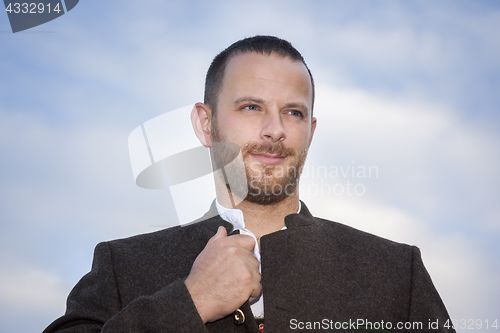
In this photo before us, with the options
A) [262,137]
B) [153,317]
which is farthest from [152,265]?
[262,137]

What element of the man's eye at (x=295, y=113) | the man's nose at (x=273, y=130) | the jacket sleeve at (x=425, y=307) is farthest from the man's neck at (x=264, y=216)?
the jacket sleeve at (x=425, y=307)

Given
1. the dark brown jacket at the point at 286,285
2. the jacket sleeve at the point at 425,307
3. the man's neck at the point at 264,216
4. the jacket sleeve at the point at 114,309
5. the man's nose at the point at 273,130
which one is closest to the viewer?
the jacket sleeve at the point at 114,309

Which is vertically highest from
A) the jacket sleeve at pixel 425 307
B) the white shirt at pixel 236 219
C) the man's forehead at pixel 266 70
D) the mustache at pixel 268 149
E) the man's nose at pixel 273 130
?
the man's forehead at pixel 266 70

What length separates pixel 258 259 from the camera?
405 cm

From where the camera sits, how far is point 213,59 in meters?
5.09

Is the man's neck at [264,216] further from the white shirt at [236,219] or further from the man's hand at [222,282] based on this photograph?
the man's hand at [222,282]

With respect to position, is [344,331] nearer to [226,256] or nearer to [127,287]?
[226,256]

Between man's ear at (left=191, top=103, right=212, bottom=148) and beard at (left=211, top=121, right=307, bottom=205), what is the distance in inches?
14.4

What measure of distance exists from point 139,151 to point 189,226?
40.2 inches

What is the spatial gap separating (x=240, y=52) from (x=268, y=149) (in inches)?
46.1

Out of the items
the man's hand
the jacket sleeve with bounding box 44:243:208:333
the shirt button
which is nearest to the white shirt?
the shirt button

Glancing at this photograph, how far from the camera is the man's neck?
14.1ft

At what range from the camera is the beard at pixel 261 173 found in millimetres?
4117

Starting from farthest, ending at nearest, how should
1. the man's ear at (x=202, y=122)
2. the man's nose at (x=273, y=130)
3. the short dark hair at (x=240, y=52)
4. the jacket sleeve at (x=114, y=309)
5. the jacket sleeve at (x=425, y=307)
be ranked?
1. the man's ear at (x=202, y=122)
2. the short dark hair at (x=240, y=52)
3. the man's nose at (x=273, y=130)
4. the jacket sleeve at (x=425, y=307)
5. the jacket sleeve at (x=114, y=309)
